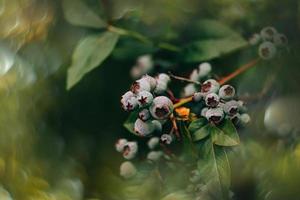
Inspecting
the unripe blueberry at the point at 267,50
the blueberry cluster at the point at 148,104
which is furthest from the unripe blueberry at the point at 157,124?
the unripe blueberry at the point at 267,50

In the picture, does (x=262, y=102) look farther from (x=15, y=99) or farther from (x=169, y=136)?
(x=15, y=99)

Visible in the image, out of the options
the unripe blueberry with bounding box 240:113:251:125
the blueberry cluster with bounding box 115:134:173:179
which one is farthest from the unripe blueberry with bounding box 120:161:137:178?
the unripe blueberry with bounding box 240:113:251:125

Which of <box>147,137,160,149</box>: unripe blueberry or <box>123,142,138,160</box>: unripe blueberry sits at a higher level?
<box>123,142,138,160</box>: unripe blueberry

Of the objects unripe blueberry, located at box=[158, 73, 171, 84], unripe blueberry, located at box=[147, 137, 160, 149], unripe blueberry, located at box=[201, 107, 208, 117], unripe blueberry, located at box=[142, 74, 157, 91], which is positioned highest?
unripe blueberry, located at box=[158, 73, 171, 84]

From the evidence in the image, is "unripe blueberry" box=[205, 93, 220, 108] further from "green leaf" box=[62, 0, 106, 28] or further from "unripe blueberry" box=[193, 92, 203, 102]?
"green leaf" box=[62, 0, 106, 28]

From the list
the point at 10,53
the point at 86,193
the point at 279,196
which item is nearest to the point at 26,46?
the point at 10,53

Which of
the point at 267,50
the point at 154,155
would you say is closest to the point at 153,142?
the point at 154,155

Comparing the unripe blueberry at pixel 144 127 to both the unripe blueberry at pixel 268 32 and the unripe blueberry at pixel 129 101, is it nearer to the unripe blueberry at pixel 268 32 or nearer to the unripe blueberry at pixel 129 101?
the unripe blueberry at pixel 129 101

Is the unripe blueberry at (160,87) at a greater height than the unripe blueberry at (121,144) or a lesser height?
greater
